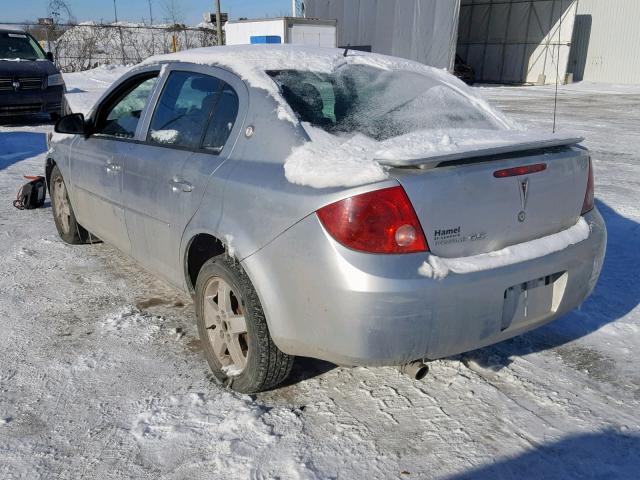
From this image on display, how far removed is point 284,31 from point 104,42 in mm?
12960

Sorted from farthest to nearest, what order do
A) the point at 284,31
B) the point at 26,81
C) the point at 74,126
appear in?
the point at 284,31
the point at 26,81
the point at 74,126

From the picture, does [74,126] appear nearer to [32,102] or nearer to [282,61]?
[282,61]

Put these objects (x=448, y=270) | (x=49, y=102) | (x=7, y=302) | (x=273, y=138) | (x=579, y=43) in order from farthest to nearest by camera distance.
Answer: (x=579, y=43), (x=49, y=102), (x=7, y=302), (x=273, y=138), (x=448, y=270)

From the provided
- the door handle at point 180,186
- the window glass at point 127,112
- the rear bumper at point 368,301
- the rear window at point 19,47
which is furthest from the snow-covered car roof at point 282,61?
the rear window at point 19,47

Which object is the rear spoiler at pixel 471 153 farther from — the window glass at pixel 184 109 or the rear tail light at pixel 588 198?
the window glass at pixel 184 109

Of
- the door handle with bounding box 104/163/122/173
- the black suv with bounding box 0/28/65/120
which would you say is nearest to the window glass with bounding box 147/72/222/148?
the door handle with bounding box 104/163/122/173

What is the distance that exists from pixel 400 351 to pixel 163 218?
1645mm

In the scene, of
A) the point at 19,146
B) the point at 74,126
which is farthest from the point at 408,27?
the point at 74,126

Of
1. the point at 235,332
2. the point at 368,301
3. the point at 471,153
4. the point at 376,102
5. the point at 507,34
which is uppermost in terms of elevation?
the point at 507,34

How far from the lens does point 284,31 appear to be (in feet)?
62.3

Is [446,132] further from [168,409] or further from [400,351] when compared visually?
[168,409]

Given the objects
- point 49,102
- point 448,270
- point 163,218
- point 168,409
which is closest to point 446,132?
point 448,270

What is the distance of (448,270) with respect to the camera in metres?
2.49

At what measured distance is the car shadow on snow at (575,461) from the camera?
2.49 metres
